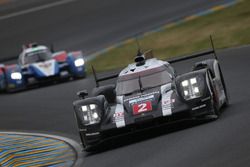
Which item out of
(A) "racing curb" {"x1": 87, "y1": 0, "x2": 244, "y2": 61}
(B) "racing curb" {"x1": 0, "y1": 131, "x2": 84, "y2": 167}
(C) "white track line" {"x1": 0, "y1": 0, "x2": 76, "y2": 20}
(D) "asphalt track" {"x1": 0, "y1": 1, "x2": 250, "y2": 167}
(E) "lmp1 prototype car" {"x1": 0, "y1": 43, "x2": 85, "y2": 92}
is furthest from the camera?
(C) "white track line" {"x1": 0, "y1": 0, "x2": 76, "y2": 20}

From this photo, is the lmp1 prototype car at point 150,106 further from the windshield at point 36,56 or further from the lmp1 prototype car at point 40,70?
the windshield at point 36,56

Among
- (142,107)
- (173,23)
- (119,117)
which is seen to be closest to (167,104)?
(142,107)

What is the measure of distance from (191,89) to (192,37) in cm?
1434

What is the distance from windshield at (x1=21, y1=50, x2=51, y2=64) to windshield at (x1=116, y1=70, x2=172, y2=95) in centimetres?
1178

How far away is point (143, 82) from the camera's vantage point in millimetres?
12883

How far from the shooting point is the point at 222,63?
19844mm

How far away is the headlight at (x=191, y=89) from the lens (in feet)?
38.7

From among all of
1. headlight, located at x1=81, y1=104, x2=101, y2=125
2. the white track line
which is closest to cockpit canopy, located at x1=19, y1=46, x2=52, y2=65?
the white track line

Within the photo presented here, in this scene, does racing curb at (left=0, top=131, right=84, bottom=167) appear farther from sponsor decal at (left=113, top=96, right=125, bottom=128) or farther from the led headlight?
the led headlight

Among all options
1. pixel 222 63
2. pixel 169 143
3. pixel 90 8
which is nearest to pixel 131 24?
pixel 90 8

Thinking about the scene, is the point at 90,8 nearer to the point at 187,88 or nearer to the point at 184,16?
the point at 184,16

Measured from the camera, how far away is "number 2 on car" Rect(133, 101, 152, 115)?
38.4 feet

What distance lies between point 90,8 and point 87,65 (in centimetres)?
789

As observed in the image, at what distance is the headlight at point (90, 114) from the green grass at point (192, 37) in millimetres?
11287
